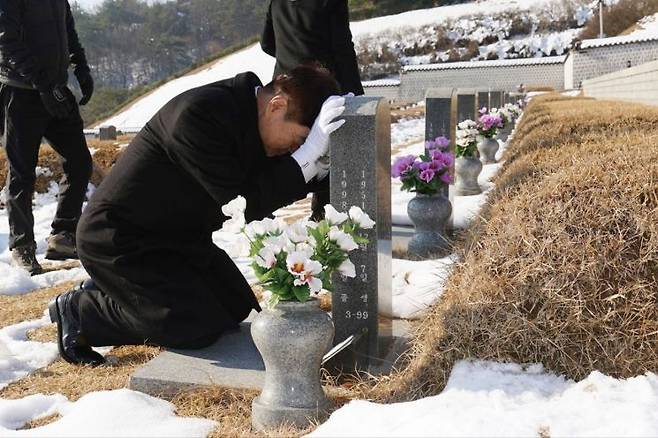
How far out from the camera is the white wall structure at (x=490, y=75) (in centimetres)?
4322

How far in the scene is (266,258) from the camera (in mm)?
2213

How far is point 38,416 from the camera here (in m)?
2.58

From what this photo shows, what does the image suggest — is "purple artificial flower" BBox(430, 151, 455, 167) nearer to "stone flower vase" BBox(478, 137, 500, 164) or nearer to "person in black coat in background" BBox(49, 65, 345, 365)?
"person in black coat in background" BBox(49, 65, 345, 365)

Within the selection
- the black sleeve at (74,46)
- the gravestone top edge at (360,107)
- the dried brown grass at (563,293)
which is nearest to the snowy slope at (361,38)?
the black sleeve at (74,46)

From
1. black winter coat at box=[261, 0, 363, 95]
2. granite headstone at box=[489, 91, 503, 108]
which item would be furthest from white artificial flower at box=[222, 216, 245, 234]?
granite headstone at box=[489, 91, 503, 108]

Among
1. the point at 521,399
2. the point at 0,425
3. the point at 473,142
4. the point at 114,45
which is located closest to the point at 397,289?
the point at 521,399

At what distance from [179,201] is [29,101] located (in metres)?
2.45

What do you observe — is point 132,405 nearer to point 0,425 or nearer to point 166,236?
point 0,425

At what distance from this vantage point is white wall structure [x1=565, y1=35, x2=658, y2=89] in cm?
3453

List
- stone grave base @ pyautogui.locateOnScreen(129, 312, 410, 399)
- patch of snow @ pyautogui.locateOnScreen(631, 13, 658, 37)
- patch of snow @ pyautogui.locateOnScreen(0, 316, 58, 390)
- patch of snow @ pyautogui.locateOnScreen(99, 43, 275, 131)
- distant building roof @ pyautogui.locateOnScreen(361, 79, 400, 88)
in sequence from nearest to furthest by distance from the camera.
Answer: stone grave base @ pyautogui.locateOnScreen(129, 312, 410, 399) < patch of snow @ pyautogui.locateOnScreen(0, 316, 58, 390) < patch of snow @ pyautogui.locateOnScreen(631, 13, 658, 37) < distant building roof @ pyautogui.locateOnScreen(361, 79, 400, 88) < patch of snow @ pyautogui.locateOnScreen(99, 43, 275, 131)

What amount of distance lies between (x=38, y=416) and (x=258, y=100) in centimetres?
143

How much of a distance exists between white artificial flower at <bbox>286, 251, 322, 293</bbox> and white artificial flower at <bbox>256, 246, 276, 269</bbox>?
0.16 feet

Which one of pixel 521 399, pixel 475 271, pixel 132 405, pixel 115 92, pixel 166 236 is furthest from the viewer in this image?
pixel 115 92

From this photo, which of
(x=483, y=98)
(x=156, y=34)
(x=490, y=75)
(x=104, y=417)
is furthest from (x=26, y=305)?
(x=156, y=34)
